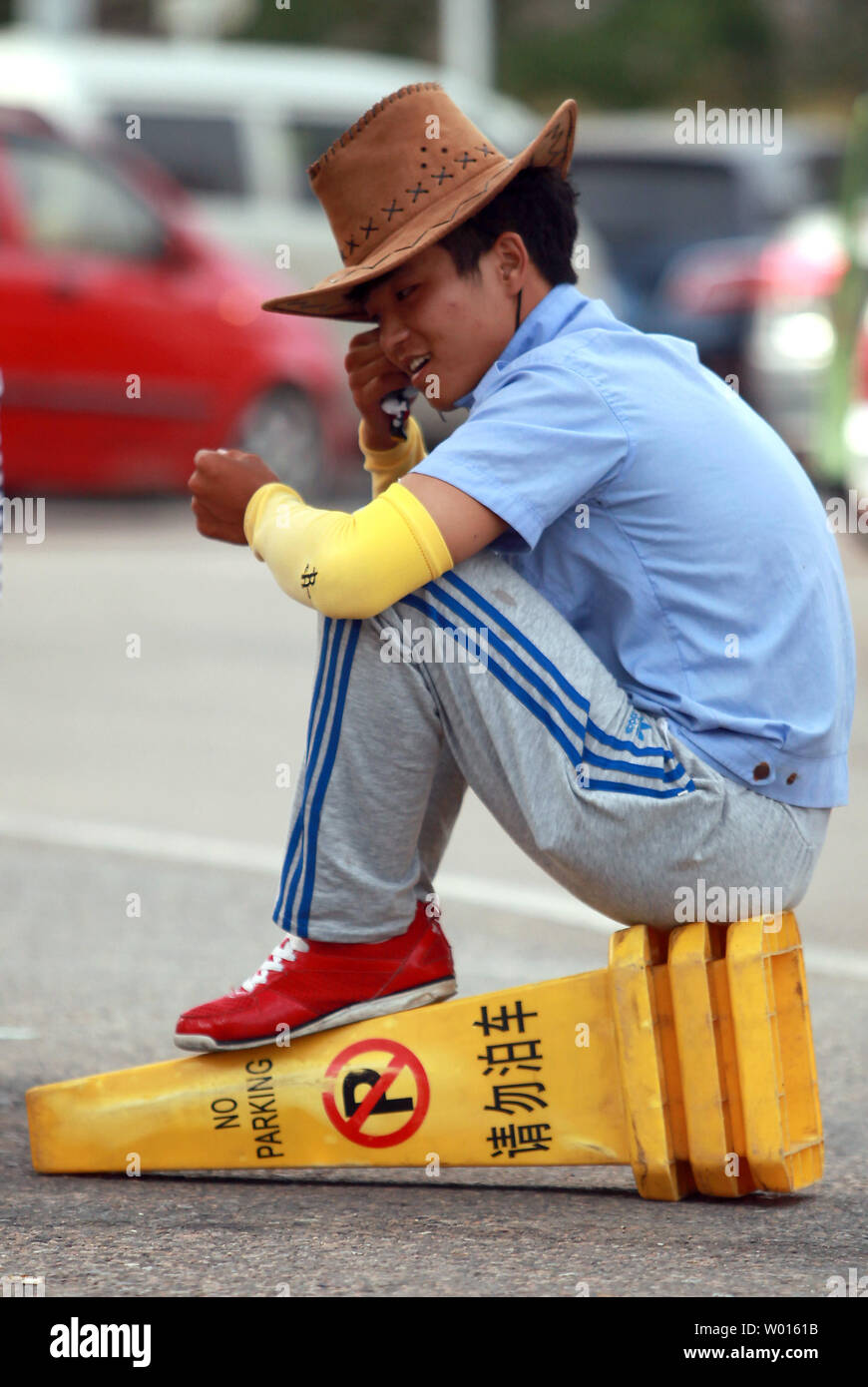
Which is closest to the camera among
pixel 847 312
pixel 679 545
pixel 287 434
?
pixel 679 545

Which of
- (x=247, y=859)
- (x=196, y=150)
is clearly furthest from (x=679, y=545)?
(x=196, y=150)

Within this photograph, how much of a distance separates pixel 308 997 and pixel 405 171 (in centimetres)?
112

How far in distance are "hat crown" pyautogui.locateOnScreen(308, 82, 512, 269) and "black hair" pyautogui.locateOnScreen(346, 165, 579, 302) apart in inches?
1.7

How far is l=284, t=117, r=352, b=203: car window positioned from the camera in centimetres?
1320

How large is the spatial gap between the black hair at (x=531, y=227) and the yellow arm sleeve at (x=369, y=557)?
0.38m

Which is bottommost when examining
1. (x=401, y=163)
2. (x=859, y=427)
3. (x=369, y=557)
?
(x=369, y=557)

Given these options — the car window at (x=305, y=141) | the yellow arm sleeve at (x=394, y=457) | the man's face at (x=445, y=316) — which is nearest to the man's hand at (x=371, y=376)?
the yellow arm sleeve at (x=394, y=457)

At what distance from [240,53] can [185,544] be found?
465 cm

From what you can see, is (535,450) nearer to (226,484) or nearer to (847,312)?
(226,484)

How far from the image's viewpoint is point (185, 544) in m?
10.6

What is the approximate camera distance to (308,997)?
2.94 m

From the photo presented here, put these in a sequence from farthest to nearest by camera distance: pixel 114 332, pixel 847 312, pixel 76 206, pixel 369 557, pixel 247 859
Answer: pixel 76 206 < pixel 114 332 < pixel 847 312 < pixel 247 859 < pixel 369 557
